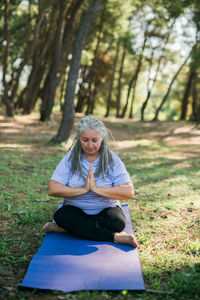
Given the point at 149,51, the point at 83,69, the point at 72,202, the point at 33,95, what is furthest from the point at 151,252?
the point at 83,69

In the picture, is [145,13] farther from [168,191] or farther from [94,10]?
[168,191]

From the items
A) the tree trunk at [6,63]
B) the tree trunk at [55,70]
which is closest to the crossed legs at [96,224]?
the tree trunk at [55,70]

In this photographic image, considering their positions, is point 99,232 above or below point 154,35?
below

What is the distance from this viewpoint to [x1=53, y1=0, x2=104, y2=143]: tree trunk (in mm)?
10070

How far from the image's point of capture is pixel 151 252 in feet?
11.8

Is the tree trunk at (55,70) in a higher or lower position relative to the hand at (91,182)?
higher

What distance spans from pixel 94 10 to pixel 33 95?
30.2 feet

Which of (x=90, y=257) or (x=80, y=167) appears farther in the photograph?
(x=80, y=167)

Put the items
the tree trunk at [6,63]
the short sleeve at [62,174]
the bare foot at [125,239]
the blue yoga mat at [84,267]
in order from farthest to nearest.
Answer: the tree trunk at [6,63]
the short sleeve at [62,174]
the bare foot at [125,239]
the blue yoga mat at [84,267]

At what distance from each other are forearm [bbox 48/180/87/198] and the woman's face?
459 millimetres

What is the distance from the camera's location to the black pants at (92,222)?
3.53m

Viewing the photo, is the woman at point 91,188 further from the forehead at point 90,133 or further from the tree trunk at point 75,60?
the tree trunk at point 75,60

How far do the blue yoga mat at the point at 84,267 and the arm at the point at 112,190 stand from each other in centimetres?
53

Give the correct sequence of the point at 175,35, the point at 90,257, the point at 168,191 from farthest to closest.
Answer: the point at 175,35
the point at 168,191
the point at 90,257
